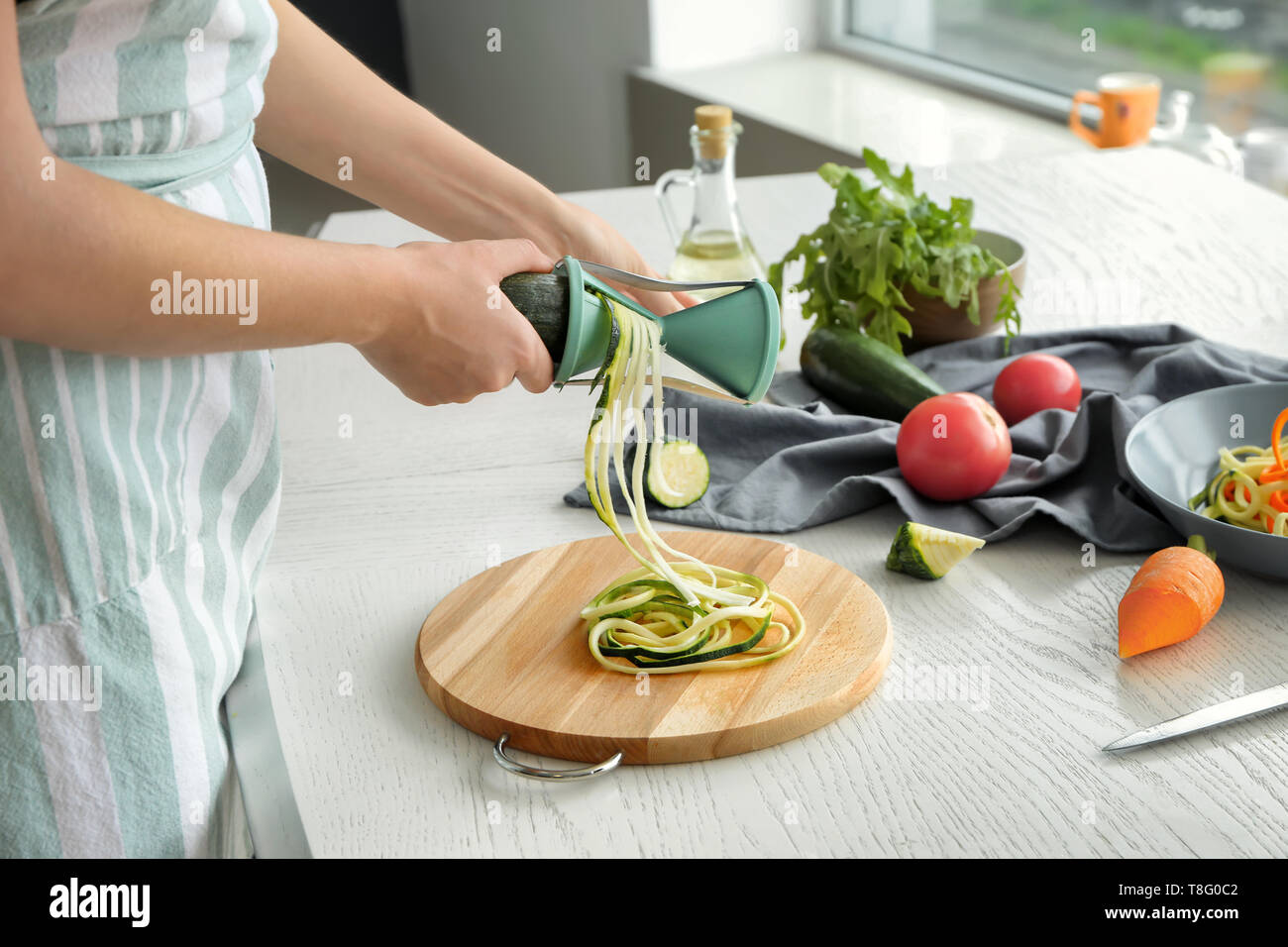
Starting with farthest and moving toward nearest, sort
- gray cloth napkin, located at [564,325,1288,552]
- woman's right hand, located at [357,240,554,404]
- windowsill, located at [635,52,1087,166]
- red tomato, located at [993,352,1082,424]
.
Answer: windowsill, located at [635,52,1087,166] → red tomato, located at [993,352,1082,424] → gray cloth napkin, located at [564,325,1288,552] → woman's right hand, located at [357,240,554,404]

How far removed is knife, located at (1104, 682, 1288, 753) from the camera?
33.5 inches

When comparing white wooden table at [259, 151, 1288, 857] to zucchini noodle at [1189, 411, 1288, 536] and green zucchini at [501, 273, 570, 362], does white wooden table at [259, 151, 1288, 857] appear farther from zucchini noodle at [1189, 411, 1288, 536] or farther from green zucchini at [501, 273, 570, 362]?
green zucchini at [501, 273, 570, 362]

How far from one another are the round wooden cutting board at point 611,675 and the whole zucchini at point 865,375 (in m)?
0.32

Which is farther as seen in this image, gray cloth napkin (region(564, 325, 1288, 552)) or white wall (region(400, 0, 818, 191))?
white wall (region(400, 0, 818, 191))

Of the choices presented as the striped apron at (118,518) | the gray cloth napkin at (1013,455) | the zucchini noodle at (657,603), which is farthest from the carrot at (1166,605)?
the striped apron at (118,518)

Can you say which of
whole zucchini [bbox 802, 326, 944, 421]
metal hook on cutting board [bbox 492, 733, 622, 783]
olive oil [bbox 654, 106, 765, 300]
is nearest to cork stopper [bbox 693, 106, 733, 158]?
olive oil [bbox 654, 106, 765, 300]

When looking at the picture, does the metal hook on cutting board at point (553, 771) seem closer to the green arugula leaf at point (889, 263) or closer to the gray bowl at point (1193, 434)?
the gray bowl at point (1193, 434)

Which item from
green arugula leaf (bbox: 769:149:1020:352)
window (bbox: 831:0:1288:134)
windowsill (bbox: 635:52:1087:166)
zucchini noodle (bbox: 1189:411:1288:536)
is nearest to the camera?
zucchini noodle (bbox: 1189:411:1288:536)

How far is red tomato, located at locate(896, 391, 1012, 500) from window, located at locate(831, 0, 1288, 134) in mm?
2069

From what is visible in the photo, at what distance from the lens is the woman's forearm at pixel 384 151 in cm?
112

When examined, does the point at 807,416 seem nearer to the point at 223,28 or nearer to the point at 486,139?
the point at 223,28
